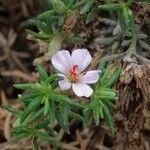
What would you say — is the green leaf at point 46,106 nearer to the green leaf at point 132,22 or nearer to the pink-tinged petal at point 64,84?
the pink-tinged petal at point 64,84

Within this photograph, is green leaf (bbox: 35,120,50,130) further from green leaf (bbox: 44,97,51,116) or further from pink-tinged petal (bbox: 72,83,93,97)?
pink-tinged petal (bbox: 72,83,93,97)

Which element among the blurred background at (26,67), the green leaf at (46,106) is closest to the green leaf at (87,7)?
the blurred background at (26,67)

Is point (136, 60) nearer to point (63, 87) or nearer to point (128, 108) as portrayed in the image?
point (128, 108)

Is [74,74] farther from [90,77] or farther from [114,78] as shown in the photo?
[114,78]

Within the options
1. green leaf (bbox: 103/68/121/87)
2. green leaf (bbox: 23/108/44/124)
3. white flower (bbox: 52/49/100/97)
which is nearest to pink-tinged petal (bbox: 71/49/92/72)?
white flower (bbox: 52/49/100/97)

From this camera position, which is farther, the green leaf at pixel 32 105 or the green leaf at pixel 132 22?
the green leaf at pixel 132 22

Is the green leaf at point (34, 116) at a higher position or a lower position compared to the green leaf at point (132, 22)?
lower

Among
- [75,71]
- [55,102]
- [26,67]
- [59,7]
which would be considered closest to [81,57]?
[75,71]

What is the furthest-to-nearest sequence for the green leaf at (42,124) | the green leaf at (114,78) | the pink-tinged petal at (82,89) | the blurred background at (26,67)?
1. the blurred background at (26,67)
2. the green leaf at (42,124)
3. the green leaf at (114,78)
4. the pink-tinged petal at (82,89)
